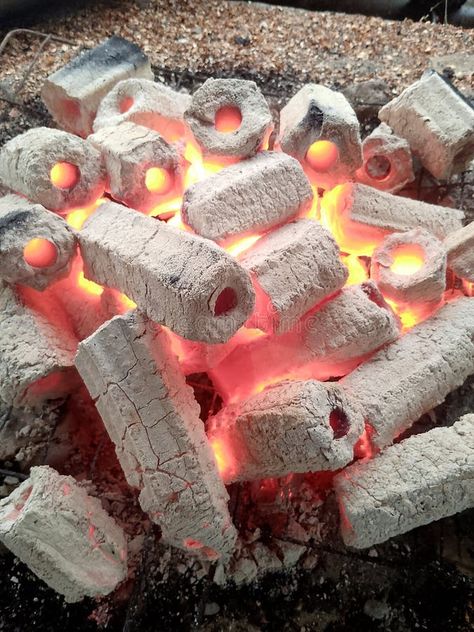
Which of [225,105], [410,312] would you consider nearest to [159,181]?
[225,105]

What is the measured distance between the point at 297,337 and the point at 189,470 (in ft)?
2.02

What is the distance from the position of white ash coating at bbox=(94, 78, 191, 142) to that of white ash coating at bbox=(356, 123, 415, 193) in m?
0.81

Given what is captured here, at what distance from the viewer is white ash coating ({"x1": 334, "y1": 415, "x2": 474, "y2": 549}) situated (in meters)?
1.73

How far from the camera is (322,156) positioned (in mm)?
2268

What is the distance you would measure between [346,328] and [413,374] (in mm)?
280

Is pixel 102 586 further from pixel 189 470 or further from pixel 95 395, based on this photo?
pixel 95 395

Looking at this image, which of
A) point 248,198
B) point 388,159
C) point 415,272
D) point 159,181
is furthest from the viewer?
point 388,159

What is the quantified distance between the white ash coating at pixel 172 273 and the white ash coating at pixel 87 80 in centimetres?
85

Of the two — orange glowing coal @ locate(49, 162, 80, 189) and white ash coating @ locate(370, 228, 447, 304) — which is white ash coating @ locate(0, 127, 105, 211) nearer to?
orange glowing coal @ locate(49, 162, 80, 189)

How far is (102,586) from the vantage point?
1.76 meters

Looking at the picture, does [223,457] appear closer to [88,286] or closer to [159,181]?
[88,286]

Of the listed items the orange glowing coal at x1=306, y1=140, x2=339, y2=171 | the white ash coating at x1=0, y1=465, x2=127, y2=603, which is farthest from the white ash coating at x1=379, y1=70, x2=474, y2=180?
the white ash coating at x1=0, y1=465, x2=127, y2=603

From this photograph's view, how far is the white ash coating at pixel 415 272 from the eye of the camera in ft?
6.70

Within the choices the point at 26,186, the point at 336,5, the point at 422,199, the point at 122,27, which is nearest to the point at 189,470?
the point at 26,186
